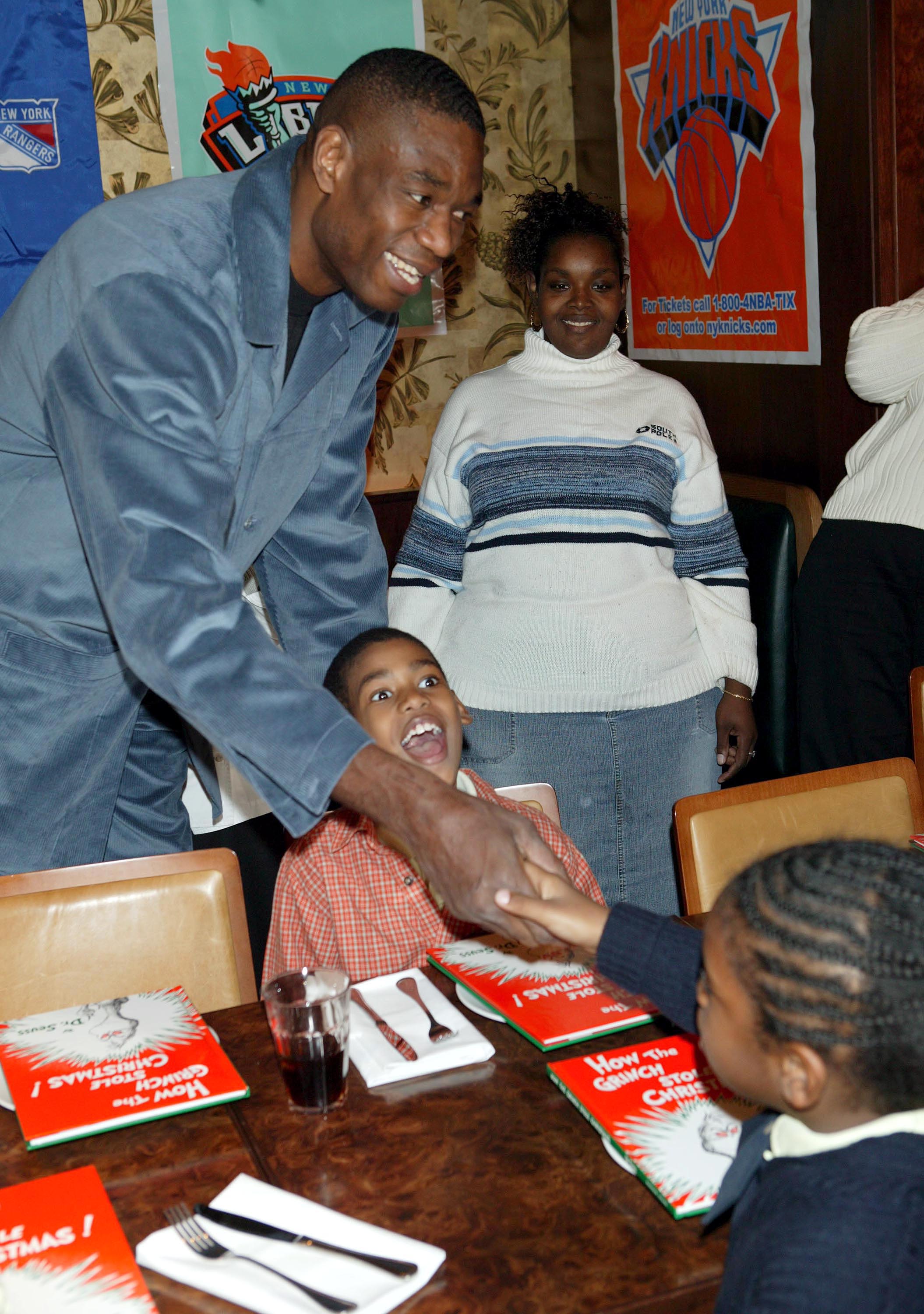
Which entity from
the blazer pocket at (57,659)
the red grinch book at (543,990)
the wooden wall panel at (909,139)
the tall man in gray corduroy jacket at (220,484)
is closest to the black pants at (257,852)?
the tall man in gray corduroy jacket at (220,484)

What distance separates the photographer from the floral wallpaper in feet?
11.7

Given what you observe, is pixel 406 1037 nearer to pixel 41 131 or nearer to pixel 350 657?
pixel 350 657

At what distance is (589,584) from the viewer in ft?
7.89

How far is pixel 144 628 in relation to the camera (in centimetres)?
118

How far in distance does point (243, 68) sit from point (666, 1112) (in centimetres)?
301

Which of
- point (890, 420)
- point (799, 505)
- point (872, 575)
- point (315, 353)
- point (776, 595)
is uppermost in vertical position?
point (315, 353)

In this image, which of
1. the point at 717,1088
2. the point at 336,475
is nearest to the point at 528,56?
the point at 336,475

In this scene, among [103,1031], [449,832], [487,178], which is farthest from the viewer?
[487,178]

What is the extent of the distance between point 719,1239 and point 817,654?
1952 mm

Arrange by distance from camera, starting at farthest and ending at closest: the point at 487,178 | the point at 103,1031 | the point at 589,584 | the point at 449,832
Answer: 1. the point at 487,178
2. the point at 589,584
3. the point at 103,1031
4. the point at 449,832

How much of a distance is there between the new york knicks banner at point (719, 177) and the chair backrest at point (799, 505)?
1.00 feet

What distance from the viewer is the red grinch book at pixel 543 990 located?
123cm

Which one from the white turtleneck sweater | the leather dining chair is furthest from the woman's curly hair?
the leather dining chair

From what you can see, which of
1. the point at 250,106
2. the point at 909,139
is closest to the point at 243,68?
the point at 250,106
